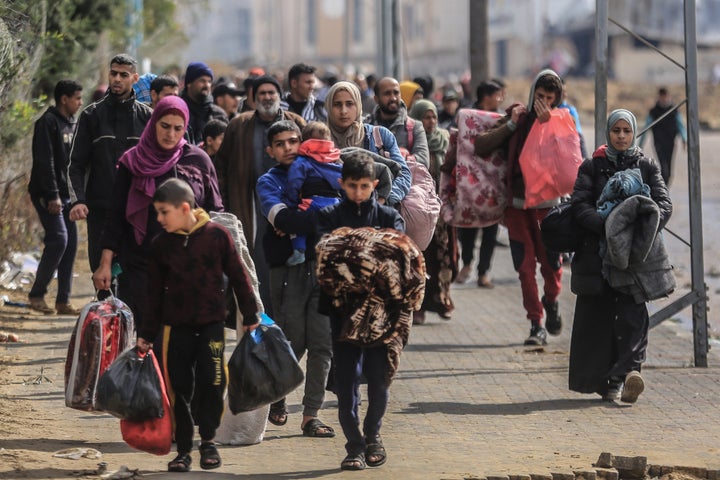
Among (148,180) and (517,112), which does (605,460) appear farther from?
(517,112)

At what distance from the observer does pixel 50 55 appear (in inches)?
577

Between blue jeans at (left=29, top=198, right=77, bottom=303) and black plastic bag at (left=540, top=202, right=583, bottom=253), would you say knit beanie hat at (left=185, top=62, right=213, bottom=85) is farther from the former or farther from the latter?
black plastic bag at (left=540, top=202, right=583, bottom=253)

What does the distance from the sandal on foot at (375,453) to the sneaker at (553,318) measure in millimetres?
4243

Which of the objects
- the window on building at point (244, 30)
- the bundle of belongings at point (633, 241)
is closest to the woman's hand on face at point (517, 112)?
the bundle of belongings at point (633, 241)

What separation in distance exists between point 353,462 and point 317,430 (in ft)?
2.91

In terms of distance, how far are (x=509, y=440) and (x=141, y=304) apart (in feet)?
6.61

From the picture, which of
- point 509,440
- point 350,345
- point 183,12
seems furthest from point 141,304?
point 183,12

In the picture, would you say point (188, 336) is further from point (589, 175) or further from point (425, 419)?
point (589, 175)

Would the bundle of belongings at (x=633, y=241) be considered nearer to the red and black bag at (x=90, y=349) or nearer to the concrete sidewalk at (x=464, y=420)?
the concrete sidewalk at (x=464, y=420)

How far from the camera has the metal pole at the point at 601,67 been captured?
34.6 feet

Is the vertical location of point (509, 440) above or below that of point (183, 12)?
below

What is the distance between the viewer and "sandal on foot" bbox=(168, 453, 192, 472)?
6910 mm

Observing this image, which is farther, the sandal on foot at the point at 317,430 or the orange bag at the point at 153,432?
the sandal on foot at the point at 317,430

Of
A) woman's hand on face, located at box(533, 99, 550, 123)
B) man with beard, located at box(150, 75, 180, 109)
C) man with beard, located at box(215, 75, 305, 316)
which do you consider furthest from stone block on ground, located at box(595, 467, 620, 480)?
man with beard, located at box(150, 75, 180, 109)
